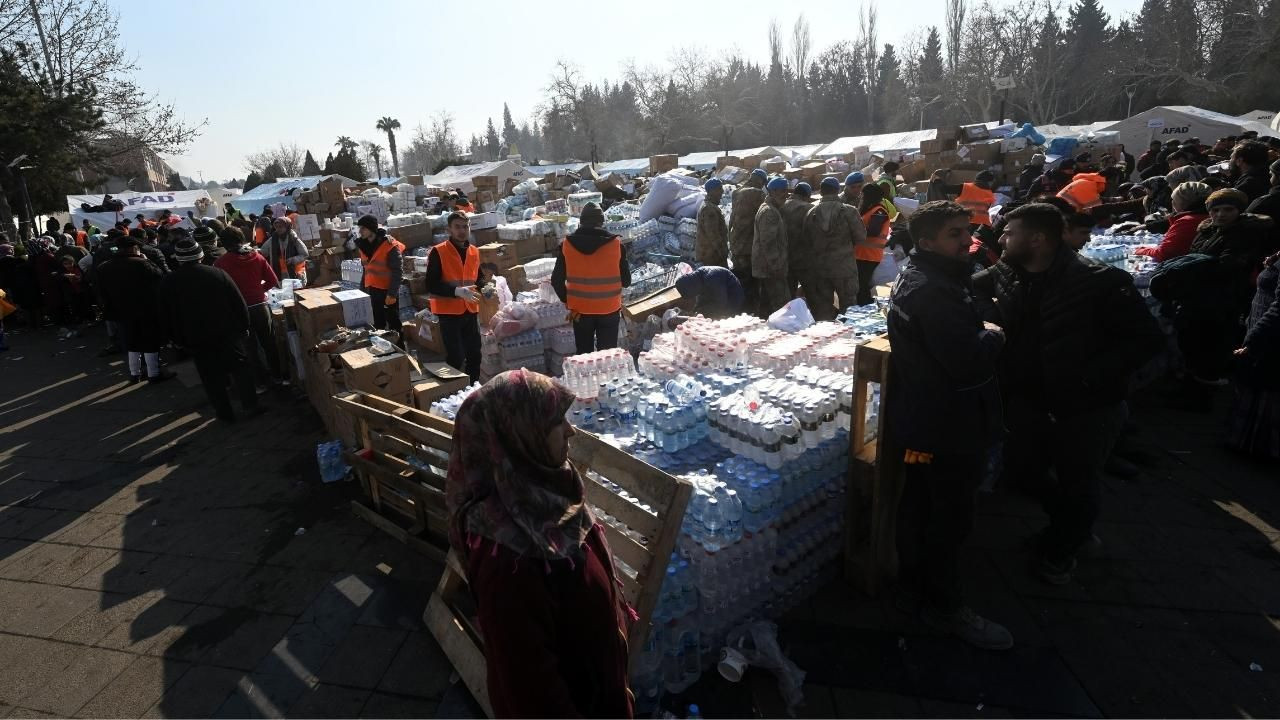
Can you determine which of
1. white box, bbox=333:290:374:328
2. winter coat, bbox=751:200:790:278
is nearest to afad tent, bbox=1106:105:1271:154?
winter coat, bbox=751:200:790:278

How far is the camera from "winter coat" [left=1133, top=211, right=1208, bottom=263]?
576 cm

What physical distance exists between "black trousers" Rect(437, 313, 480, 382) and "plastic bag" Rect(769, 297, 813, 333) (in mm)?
→ 3230

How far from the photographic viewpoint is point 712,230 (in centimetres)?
823

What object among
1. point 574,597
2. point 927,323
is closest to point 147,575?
point 574,597

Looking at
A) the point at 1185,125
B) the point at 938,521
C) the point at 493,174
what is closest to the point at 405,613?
the point at 938,521

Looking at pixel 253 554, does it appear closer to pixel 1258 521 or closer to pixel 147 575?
pixel 147 575

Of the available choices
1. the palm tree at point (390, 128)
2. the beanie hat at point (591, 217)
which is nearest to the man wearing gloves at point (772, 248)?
the beanie hat at point (591, 217)

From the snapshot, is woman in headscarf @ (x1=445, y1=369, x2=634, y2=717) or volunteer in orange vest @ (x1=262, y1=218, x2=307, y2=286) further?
volunteer in orange vest @ (x1=262, y1=218, x2=307, y2=286)

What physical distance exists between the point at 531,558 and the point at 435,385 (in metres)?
4.26

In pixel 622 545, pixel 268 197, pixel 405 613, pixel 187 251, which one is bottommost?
pixel 405 613

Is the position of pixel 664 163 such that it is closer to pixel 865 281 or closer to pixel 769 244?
pixel 865 281

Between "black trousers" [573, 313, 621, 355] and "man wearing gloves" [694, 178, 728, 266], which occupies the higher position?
"man wearing gloves" [694, 178, 728, 266]

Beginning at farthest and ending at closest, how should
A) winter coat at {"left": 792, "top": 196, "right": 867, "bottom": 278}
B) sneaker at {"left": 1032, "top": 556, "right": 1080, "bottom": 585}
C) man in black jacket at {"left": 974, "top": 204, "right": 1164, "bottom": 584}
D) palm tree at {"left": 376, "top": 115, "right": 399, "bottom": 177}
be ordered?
palm tree at {"left": 376, "top": 115, "right": 399, "bottom": 177} → winter coat at {"left": 792, "top": 196, "right": 867, "bottom": 278} → sneaker at {"left": 1032, "top": 556, "right": 1080, "bottom": 585} → man in black jacket at {"left": 974, "top": 204, "right": 1164, "bottom": 584}

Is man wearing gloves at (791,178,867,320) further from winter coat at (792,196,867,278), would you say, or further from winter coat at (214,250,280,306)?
winter coat at (214,250,280,306)
